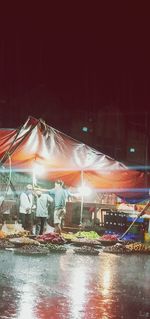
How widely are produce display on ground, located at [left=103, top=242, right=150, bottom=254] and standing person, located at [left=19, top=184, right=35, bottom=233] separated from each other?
388 centimetres

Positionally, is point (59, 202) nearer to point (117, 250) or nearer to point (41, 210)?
point (41, 210)

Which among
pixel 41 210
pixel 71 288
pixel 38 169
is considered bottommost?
pixel 71 288

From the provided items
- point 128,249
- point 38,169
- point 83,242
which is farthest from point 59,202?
point 128,249

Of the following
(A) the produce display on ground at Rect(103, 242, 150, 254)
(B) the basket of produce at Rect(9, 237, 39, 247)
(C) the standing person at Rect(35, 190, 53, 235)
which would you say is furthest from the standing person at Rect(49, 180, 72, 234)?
(B) the basket of produce at Rect(9, 237, 39, 247)

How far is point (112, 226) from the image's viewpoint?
18625mm

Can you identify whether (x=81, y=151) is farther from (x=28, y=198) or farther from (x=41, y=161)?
(x=28, y=198)

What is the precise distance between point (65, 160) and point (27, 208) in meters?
3.68

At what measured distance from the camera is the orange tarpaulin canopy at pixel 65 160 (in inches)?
470

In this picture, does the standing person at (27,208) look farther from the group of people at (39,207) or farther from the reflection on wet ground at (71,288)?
the reflection on wet ground at (71,288)

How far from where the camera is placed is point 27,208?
1659cm

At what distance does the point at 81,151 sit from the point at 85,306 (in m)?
7.78

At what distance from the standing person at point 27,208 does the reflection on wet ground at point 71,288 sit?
4.67m

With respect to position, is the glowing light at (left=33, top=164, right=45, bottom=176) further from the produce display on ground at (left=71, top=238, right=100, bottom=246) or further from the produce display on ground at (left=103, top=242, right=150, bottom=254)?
the produce display on ground at (left=103, top=242, right=150, bottom=254)

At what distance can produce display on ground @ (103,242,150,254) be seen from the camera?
46.3 ft
